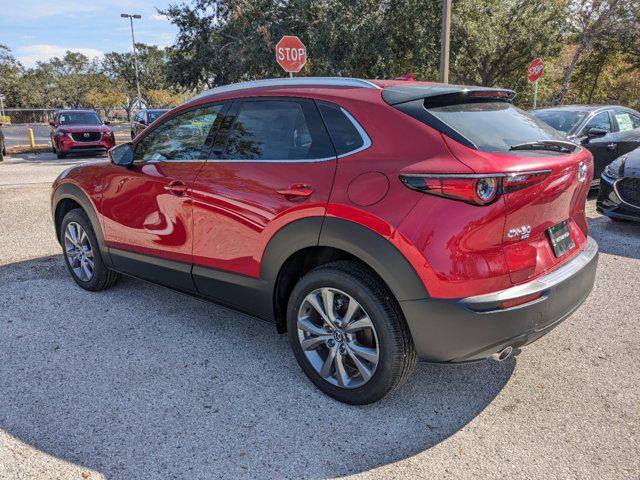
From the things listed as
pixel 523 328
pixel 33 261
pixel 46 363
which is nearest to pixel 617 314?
pixel 523 328

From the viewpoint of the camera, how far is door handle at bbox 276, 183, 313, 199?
272cm

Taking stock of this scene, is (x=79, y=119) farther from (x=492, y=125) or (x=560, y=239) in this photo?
(x=560, y=239)

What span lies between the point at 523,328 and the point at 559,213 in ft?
2.32

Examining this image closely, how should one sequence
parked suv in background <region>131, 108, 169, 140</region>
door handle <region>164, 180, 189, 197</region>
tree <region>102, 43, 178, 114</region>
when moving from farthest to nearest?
tree <region>102, 43, 178, 114</region> < parked suv in background <region>131, 108, 169, 140</region> < door handle <region>164, 180, 189, 197</region>

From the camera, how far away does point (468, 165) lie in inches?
90.6

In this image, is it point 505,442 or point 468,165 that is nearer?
point 468,165

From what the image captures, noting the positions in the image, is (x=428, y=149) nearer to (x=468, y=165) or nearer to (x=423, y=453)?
(x=468, y=165)

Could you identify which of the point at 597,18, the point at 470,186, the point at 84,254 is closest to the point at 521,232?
the point at 470,186

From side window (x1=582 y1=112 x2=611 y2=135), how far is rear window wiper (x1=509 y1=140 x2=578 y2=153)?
6.14 metres

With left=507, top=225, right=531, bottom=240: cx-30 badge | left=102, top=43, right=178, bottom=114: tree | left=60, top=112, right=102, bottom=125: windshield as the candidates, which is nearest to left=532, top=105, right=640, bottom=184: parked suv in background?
left=507, top=225, right=531, bottom=240: cx-30 badge

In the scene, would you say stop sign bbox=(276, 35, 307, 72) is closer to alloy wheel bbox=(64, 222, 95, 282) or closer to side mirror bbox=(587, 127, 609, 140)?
side mirror bbox=(587, 127, 609, 140)

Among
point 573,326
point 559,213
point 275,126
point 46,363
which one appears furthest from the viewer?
point 573,326

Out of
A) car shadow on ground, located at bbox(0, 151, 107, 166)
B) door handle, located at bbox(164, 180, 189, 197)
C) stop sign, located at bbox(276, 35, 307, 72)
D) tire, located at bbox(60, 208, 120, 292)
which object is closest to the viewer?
door handle, located at bbox(164, 180, 189, 197)

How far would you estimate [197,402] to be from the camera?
9.43 feet
